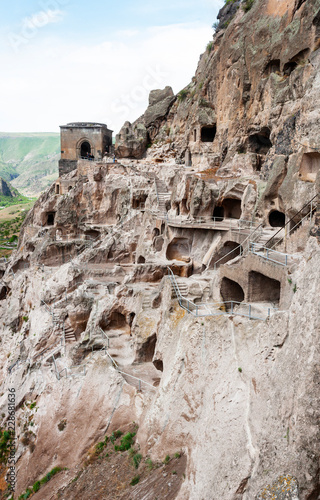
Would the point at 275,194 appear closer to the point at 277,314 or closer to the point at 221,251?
the point at 221,251

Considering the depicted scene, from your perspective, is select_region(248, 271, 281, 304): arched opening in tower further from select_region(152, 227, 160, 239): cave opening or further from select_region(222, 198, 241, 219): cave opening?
select_region(152, 227, 160, 239): cave opening

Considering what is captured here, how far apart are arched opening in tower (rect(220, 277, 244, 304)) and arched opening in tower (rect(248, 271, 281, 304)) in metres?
1.37

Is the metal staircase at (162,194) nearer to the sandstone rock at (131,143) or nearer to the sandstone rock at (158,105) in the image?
the sandstone rock at (131,143)

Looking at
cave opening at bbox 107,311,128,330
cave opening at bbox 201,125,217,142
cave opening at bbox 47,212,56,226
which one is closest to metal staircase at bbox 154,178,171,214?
cave opening at bbox 201,125,217,142

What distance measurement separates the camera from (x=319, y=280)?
7.30 meters

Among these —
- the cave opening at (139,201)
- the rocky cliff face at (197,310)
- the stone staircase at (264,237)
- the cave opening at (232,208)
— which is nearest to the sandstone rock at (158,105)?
the rocky cliff face at (197,310)

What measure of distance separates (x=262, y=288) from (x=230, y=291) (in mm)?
1693

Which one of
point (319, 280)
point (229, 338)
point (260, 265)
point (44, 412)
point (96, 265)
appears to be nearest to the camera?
point (319, 280)

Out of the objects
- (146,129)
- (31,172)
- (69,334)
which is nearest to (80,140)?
(146,129)

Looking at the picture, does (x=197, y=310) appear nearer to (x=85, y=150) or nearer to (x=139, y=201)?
(x=139, y=201)

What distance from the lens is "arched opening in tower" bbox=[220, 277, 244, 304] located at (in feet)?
47.1

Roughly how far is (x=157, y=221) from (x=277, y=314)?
17.5 m

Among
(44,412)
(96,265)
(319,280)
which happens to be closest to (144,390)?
(44,412)

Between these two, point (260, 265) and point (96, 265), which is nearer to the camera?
point (260, 265)
